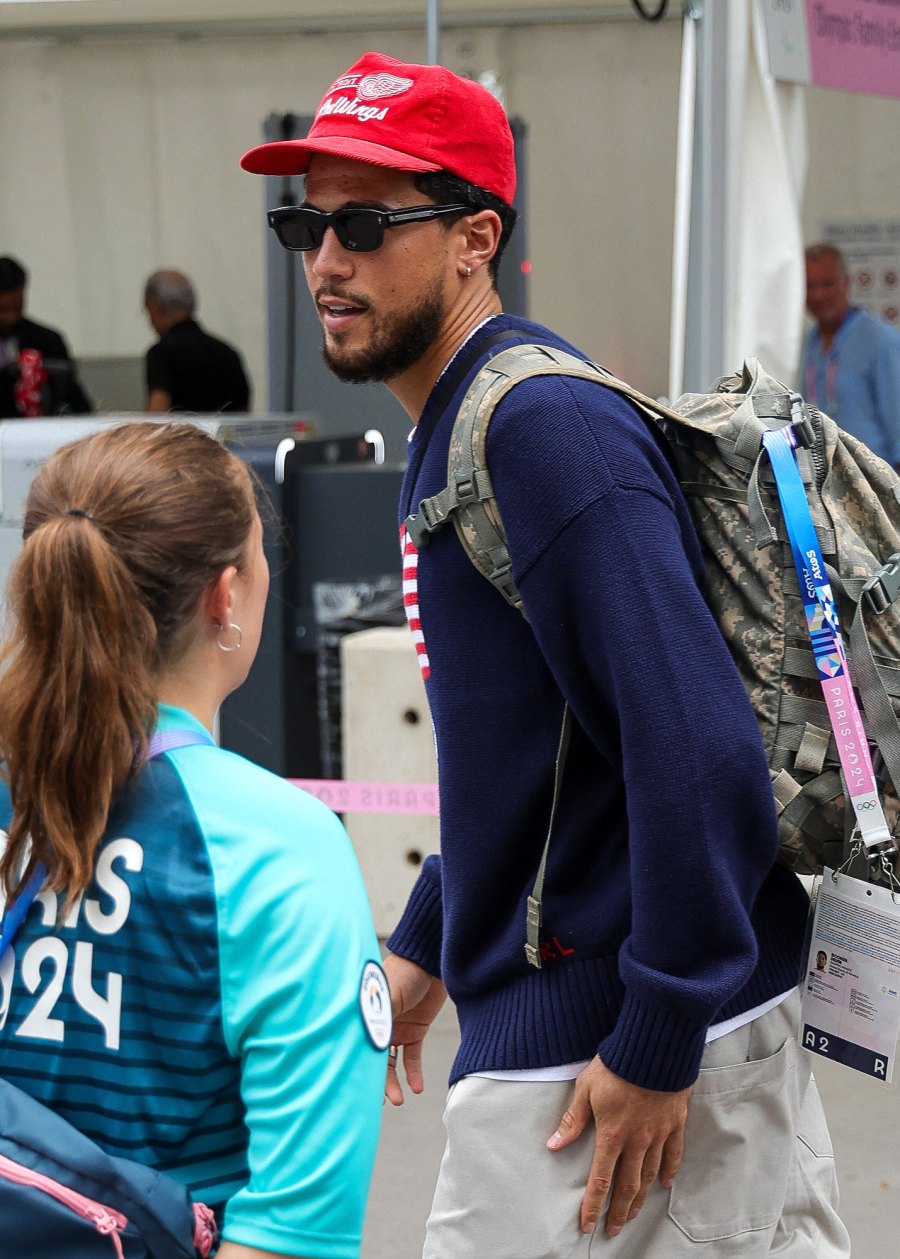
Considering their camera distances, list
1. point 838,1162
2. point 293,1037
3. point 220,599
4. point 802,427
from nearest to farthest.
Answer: point 293,1037 < point 220,599 < point 802,427 < point 838,1162

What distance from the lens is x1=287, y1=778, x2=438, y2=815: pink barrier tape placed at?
4605mm

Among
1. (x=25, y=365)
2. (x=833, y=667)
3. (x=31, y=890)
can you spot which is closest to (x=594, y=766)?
(x=833, y=667)

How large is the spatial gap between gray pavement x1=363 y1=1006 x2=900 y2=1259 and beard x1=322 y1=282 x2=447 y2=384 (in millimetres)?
2072

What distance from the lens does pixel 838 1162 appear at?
11.3 feet

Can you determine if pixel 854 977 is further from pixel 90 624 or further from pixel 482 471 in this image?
pixel 90 624

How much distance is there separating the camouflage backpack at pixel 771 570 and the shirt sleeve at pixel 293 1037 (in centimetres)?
36

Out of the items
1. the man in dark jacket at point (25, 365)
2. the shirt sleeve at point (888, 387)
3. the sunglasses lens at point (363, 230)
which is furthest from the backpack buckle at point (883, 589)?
the man in dark jacket at point (25, 365)

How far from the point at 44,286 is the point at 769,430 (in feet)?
24.9

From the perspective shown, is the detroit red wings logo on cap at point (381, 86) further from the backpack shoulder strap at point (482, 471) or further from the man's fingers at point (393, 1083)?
the man's fingers at point (393, 1083)

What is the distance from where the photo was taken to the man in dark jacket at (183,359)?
702 centimetres

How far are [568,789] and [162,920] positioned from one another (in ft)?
1.60

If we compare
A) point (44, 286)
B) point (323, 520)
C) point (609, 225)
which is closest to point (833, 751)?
point (323, 520)

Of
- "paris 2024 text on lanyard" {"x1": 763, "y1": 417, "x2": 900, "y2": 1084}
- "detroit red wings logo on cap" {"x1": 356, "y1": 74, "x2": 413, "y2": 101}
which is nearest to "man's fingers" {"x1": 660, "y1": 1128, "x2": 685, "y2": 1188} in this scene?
"paris 2024 text on lanyard" {"x1": 763, "y1": 417, "x2": 900, "y2": 1084}

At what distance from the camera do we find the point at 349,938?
122 cm
